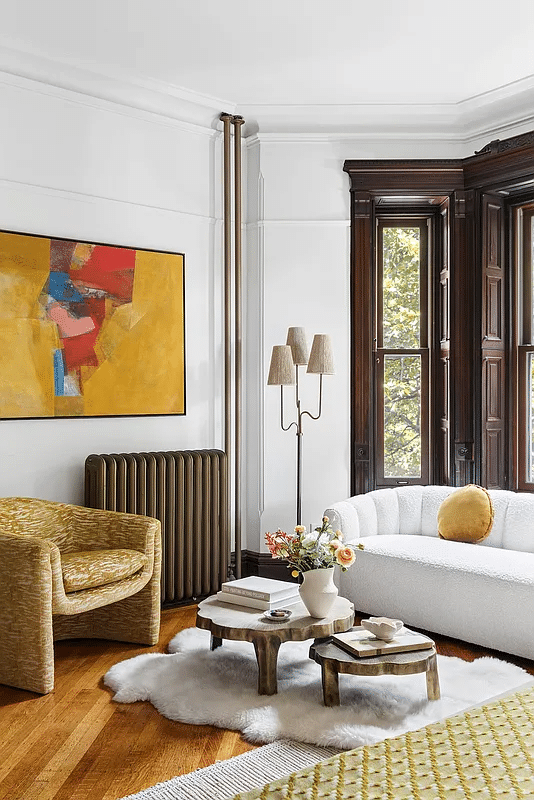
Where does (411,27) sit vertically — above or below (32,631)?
above

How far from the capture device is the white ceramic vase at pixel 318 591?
336 centimetres

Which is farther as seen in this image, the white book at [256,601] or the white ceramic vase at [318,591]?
the white book at [256,601]

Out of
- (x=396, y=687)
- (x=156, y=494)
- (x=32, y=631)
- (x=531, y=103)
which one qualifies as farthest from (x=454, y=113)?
(x=32, y=631)

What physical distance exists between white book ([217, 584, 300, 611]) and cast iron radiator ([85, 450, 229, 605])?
114 cm

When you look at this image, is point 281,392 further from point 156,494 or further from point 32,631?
point 32,631

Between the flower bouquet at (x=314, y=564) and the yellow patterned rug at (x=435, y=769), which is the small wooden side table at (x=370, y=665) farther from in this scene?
the yellow patterned rug at (x=435, y=769)

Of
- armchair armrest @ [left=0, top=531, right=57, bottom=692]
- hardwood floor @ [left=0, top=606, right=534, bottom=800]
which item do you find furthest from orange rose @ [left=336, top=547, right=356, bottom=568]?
armchair armrest @ [left=0, top=531, right=57, bottom=692]

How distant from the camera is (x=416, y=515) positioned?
4957 millimetres

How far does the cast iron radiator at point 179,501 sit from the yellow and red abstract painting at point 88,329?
37 cm

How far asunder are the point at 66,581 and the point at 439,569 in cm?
185

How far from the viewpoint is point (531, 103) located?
5.00 metres

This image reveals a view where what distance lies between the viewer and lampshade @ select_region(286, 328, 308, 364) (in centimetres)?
509

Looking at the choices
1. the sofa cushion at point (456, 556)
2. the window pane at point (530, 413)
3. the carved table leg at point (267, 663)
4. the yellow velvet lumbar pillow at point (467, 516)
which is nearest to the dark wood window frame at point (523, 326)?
the window pane at point (530, 413)

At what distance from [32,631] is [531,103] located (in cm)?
420
